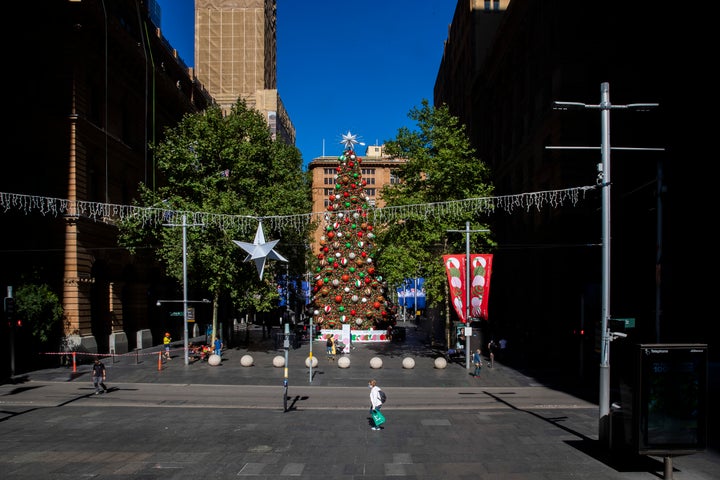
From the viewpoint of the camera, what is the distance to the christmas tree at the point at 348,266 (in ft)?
149

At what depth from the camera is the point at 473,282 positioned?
31.5 metres

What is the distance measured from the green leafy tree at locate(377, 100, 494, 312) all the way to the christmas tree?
573cm

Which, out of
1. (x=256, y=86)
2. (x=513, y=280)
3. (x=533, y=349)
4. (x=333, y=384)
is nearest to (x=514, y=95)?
(x=513, y=280)

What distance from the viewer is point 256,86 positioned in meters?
90.0

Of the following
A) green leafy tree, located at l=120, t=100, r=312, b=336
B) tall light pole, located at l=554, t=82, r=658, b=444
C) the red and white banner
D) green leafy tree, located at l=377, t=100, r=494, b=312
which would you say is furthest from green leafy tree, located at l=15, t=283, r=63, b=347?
tall light pole, located at l=554, t=82, r=658, b=444

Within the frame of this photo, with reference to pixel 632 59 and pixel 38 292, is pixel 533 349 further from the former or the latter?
pixel 38 292

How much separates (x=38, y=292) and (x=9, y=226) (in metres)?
5.04

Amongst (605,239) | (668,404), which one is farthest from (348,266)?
(668,404)

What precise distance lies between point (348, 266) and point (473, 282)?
15724 millimetres

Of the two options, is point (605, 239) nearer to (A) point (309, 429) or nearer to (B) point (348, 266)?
(A) point (309, 429)

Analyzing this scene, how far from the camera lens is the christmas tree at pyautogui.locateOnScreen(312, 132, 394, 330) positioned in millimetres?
45562

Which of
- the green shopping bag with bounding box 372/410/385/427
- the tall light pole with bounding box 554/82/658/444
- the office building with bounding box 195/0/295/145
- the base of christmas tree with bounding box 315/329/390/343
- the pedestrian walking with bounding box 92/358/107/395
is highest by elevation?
the office building with bounding box 195/0/295/145

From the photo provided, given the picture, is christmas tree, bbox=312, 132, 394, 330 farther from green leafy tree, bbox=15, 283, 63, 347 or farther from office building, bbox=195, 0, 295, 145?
office building, bbox=195, 0, 295, 145

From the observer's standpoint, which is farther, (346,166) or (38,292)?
(346,166)
